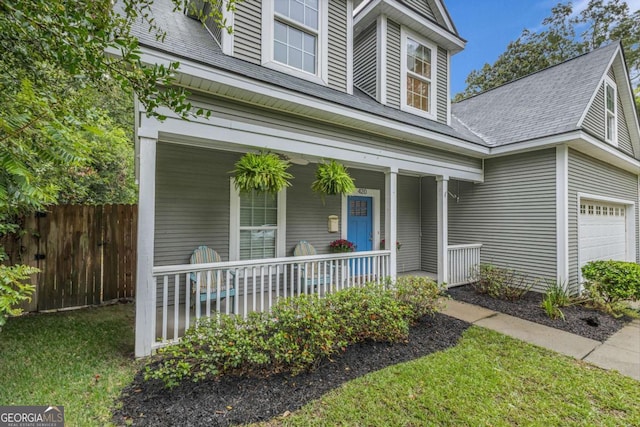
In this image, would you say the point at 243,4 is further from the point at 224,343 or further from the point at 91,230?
the point at 224,343

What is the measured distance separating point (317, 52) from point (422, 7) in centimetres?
335

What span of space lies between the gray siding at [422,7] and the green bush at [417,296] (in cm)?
632

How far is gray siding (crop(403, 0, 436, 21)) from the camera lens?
6.72 metres

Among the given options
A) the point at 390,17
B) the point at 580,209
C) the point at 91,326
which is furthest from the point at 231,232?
the point at 580,209

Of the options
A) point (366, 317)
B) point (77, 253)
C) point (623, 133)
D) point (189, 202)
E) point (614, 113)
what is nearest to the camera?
point (366, 317)

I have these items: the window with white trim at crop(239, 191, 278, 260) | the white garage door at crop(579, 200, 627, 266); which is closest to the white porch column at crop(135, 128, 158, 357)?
the window with white trim at crop(239, 191, 278, 260)

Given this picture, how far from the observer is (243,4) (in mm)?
4906

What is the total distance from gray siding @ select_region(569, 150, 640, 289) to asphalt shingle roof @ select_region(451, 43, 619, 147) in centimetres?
86

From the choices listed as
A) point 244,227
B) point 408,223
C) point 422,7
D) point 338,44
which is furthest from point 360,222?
point 422,7

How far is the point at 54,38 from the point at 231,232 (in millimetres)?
3832

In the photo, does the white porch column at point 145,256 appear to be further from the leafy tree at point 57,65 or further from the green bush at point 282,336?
the leafy tree at point 57,65

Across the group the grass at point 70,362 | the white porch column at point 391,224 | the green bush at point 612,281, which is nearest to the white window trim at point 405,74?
the white porch column at point 391,224

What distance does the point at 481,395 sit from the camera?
9.00ft

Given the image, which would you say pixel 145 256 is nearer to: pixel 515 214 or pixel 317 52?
pixel 317 52
